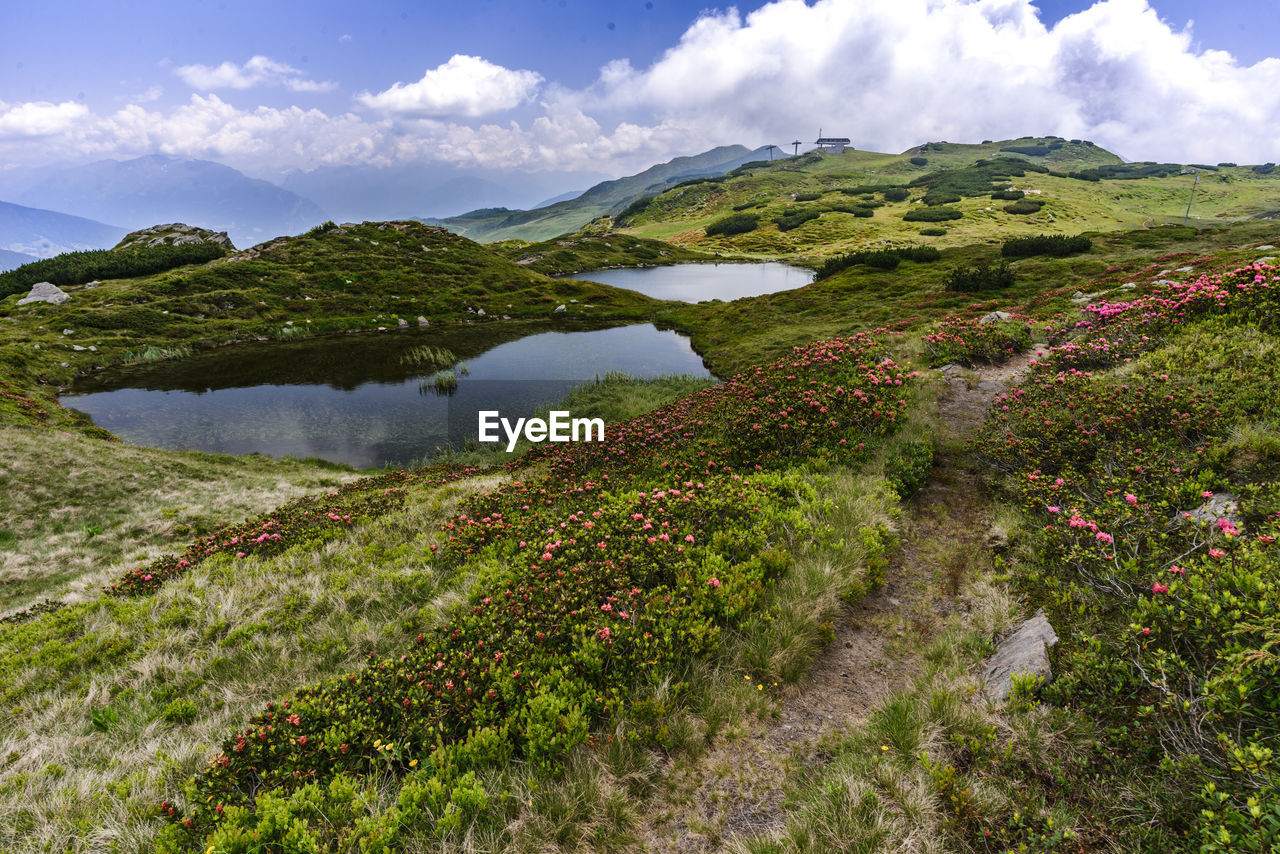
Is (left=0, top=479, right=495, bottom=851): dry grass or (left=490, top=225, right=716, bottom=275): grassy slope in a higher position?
(left=490, top=225, right=716, bottom=275): grassy slope

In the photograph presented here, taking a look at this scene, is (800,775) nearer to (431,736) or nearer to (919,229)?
(431,736)

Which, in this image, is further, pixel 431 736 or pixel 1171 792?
pixel 431 736

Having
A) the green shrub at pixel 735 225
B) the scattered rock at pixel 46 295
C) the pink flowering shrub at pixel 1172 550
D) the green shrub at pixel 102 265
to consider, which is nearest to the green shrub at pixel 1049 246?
the pink flowering shrub at pixel 1172 550

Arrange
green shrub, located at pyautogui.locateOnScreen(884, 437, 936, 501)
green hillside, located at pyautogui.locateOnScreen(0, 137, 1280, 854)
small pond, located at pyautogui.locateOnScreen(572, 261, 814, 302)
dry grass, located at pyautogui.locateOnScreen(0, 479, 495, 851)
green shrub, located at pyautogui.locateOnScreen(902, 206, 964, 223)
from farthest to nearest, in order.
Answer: green shrub, located at pyautogui.locateOnScreen(902, 206, 964, 223)
small pond, located at pyautogui.locateOnScreen(572, 261, 814, 302)
green shrub, located at pyautogui.locateOnScreen(884, 437, 936, 501)
dry grass, located at pyautogui.locateOnScreen(0, 479, 495, 851)
green hillside, located at pyautogui.locateOnScreen(0, 137, 1280, 854)

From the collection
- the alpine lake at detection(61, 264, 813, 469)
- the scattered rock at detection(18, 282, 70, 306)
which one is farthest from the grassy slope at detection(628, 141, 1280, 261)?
the scattered rock at detection(18, 282, 70, 306)

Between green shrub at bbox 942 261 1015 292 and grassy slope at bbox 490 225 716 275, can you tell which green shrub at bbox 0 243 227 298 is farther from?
green shrub at bbox 942 261 1015 292

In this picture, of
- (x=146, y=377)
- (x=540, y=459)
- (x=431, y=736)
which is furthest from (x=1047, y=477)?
(x=146, y=377)

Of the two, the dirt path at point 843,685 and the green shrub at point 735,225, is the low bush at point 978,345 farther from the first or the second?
the green shrub at point 735,225
